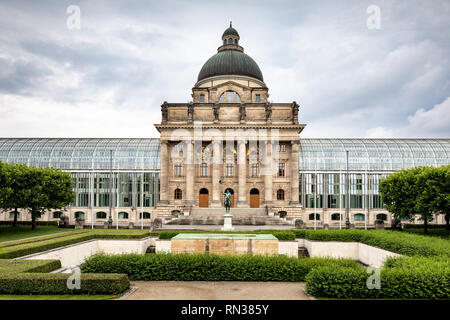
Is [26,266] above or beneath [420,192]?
beneath

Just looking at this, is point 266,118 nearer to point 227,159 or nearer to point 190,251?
point 227,159

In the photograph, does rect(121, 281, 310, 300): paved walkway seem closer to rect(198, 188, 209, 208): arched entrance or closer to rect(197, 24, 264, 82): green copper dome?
rect(198, 188, 209, 208): arched entrance

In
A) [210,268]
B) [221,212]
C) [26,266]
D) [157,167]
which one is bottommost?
[221,212]

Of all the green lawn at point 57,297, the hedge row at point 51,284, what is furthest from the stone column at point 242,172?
the green lawn at point 57,297

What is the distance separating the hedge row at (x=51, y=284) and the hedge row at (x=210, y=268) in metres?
3.71

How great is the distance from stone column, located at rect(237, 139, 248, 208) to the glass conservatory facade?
1487 centimetres

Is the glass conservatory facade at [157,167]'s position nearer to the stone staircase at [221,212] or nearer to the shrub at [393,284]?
the stone staircase at [221,212]

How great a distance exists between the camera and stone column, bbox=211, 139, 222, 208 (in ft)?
187

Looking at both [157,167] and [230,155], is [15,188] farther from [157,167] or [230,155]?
[230,155]

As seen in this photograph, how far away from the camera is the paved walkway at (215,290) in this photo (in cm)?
1566

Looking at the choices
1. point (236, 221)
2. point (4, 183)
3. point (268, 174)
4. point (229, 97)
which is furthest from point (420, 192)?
point (4, 183)

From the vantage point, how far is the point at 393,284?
14383mm

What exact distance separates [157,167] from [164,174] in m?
9.48
